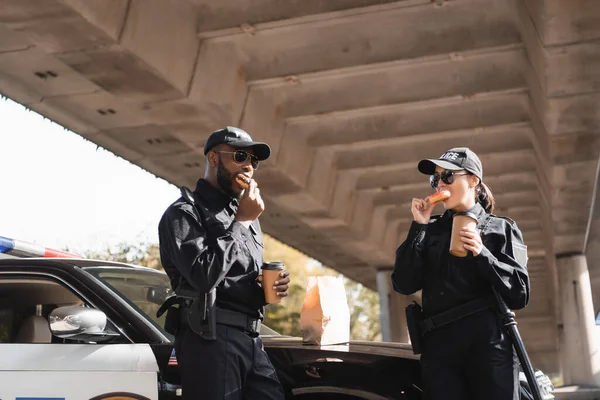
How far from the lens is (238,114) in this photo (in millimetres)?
11320

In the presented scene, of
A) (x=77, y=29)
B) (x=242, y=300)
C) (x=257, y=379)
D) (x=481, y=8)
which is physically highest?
(x=481, y=8)

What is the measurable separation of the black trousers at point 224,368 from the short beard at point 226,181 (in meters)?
0.68

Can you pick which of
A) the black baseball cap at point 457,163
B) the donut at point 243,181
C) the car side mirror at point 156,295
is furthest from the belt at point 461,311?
the car side mirror at point 156,295

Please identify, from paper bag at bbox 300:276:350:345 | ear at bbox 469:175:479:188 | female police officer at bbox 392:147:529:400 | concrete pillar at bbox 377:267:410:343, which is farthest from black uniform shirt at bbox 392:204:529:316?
concrete pillar at bbox 377:267:410:343

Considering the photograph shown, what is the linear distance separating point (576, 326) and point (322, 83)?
9.85m

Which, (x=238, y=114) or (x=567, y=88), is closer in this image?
(x=567, y=88)

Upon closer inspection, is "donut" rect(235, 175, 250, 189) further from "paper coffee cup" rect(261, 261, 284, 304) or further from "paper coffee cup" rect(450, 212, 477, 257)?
"paper coffee cup" rect(450, 212, 477, 257)

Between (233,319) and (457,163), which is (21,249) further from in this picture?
(457,163)

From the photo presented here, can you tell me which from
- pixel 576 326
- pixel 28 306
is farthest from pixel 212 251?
pixel 576 326

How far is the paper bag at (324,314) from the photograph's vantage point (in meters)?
4.86

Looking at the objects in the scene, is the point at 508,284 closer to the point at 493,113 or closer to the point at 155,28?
the point at 155,28

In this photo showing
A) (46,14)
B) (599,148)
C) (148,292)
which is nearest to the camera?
(148,292)

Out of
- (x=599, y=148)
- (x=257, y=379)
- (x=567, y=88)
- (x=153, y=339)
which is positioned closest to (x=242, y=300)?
(x=257, y=379)

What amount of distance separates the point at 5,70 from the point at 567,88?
21.5ft
